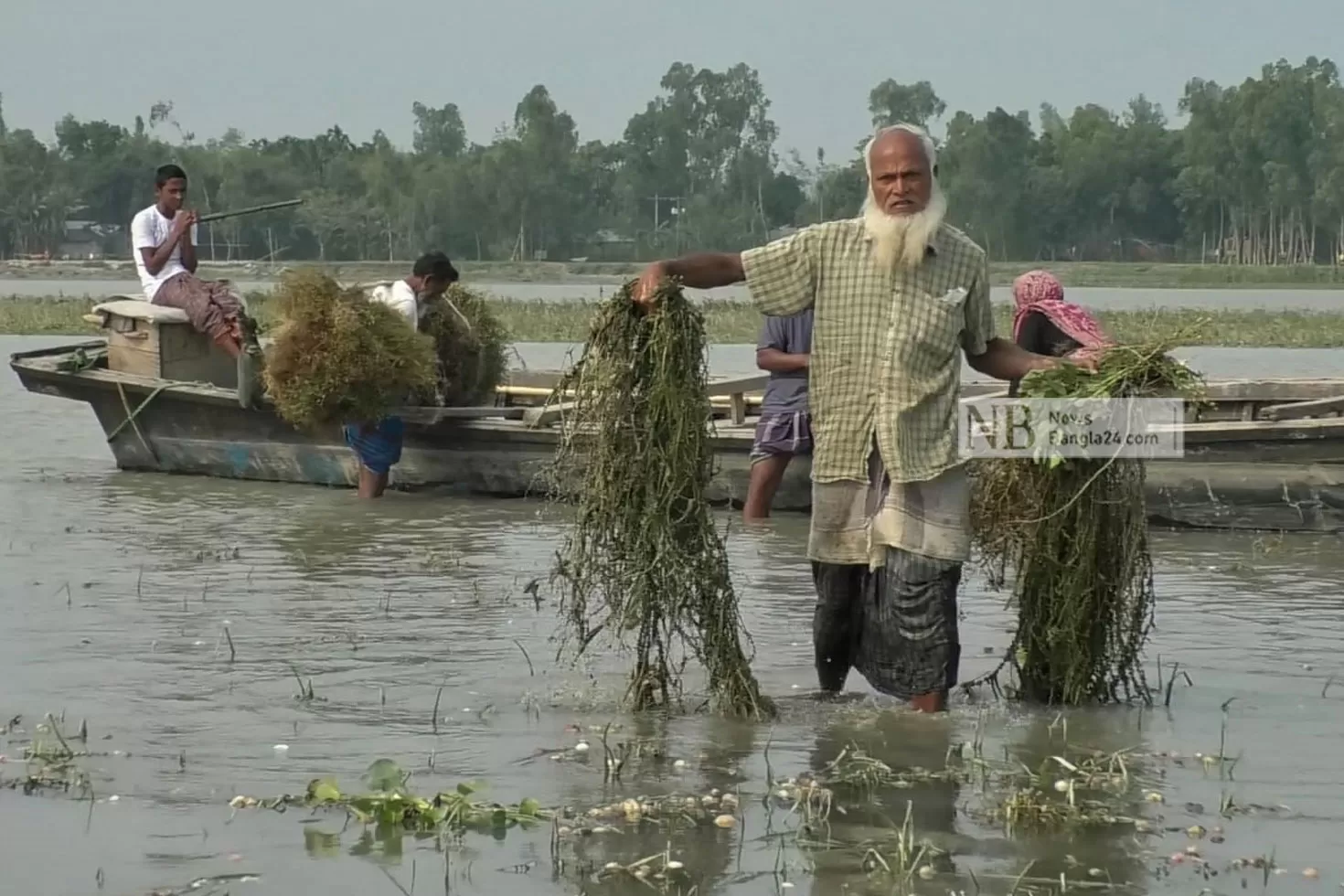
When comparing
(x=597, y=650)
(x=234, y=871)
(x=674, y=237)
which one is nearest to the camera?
(x=234, y=871)

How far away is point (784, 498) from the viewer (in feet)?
38.0

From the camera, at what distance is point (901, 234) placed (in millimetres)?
5941

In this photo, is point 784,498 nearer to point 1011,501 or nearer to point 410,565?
point 410,565

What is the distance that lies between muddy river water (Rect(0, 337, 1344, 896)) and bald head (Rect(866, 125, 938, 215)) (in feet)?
5.07

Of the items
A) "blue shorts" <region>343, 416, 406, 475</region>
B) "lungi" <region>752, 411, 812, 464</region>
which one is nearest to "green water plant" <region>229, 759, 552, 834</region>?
"lungi" <region>752, 411, 812, 464</region>

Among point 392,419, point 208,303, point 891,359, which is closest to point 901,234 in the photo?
point 891,359

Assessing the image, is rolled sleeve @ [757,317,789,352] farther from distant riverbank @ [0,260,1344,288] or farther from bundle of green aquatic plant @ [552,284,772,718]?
distant riverbank @ [0,260,1344,288]


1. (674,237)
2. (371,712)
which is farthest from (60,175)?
(371,712)

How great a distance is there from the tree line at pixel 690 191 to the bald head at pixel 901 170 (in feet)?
265

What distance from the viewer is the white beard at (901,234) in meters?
5.93

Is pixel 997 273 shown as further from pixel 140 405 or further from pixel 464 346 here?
pixel 464 346

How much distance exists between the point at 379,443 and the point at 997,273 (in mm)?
62028

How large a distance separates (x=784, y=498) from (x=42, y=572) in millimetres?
4023

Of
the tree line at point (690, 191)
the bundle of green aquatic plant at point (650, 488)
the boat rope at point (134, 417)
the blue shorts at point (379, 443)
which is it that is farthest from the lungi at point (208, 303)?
the tree line at point (690, 191)
